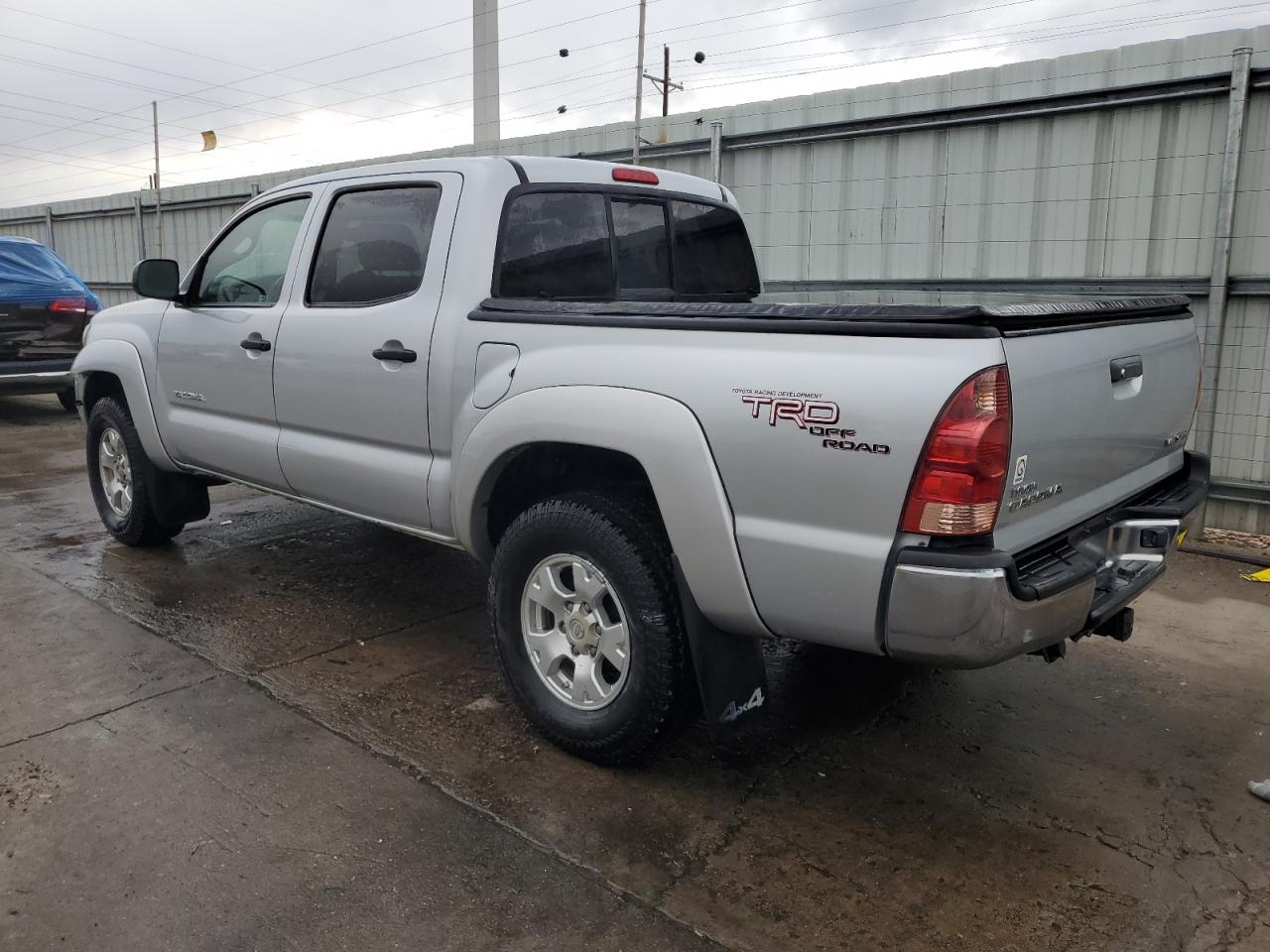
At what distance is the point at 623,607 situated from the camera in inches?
122

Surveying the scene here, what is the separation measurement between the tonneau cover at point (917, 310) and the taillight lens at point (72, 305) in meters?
8.54

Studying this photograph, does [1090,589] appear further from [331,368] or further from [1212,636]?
[331,368]

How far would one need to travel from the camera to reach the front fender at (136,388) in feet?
17.1

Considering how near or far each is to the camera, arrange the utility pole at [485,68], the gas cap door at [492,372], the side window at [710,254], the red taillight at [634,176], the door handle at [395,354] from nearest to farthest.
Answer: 1. the gas cap door at [492,372]
2. the door handle at [395,354]
3. the red taillight at [634,176]
4. the side window at [710,254]
5. the utility pole at [485,68]

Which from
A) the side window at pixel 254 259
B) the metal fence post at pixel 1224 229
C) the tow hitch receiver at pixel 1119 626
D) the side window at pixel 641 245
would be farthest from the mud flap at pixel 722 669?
the metal fence post at pixel 1224 229

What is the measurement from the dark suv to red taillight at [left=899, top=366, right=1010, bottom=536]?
9.58 meters

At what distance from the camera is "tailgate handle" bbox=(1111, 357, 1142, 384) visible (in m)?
2.83

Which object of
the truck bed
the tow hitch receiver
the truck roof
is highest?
the truck roof

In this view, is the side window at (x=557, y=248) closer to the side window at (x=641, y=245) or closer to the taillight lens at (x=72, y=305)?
the side window at (x=641, y=245)

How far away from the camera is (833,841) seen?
2.91 metres

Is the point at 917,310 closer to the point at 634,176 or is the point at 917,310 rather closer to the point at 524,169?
the point at 524,169

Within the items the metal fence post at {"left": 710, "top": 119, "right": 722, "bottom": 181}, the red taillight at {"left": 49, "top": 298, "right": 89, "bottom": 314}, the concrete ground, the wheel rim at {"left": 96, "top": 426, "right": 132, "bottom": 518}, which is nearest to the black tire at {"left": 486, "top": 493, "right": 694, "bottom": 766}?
the concrete ground

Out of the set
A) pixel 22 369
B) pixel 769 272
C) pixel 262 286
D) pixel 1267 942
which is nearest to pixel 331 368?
pixel 262 286

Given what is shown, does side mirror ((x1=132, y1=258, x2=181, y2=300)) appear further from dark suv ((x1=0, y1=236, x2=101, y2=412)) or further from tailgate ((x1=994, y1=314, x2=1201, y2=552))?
dark suv ((x1=0, y1=236, x2=101, y2=412))
